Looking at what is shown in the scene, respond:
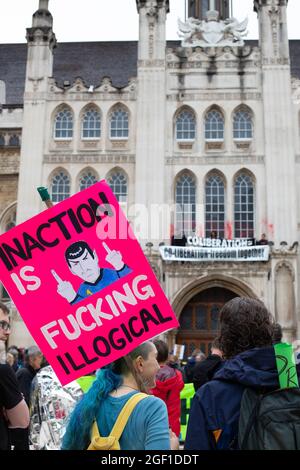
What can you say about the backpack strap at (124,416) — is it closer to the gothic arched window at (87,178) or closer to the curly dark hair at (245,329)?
the curly dark hair at (245,329)

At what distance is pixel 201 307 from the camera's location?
24906 mm

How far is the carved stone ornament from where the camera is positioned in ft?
90.1

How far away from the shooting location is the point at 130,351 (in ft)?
11.5

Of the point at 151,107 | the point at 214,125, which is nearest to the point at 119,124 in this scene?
the point at 151,107

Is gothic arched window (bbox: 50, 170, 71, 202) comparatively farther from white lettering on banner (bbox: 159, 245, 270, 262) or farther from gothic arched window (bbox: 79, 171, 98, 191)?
white lettering on banner (bbox: 159, 245, 270, 262)

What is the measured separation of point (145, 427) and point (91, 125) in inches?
993

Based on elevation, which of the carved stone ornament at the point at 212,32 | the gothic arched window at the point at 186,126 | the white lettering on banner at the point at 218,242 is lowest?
the white lettering on banner at the point at 218,242

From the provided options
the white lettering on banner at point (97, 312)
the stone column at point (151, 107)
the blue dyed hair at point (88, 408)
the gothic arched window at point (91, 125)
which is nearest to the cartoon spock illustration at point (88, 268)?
the white lettering on banner at point (97, 312)

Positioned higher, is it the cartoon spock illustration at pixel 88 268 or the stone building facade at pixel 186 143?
the stone building facade at pixel 186 143

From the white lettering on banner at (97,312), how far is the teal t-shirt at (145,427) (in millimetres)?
772

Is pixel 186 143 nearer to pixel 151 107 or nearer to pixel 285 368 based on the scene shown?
pixel 151 107

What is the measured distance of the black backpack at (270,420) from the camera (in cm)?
253

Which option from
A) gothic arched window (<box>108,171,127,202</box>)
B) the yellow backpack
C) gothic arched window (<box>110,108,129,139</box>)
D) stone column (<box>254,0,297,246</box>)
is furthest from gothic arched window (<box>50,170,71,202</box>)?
the yellow backpack
